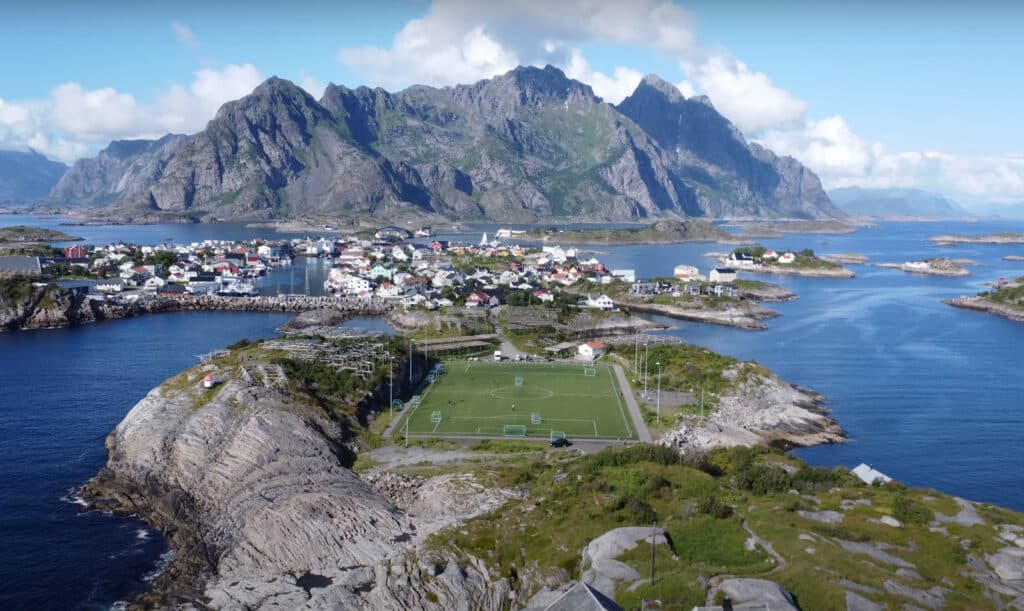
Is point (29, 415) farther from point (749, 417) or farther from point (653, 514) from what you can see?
point (749, 417)

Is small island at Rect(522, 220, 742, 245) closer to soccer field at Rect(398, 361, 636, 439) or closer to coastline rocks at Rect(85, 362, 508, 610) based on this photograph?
soccer field at Rect(398, 361, 636, 439)

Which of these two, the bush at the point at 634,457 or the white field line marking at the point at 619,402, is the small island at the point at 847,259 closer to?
the white field line marking at the point at 619,402

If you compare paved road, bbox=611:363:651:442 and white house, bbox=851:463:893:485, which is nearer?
white house, bbox=851:463:893:485

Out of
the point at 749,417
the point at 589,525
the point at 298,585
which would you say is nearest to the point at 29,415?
the point at 298,585

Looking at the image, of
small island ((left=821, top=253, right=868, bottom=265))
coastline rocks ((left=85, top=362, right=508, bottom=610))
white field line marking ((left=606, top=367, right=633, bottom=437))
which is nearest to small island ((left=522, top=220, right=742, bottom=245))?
small island ((left=821, top=253, right=868, bottom=265))

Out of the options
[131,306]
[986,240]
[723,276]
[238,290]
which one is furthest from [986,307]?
[986,240]
